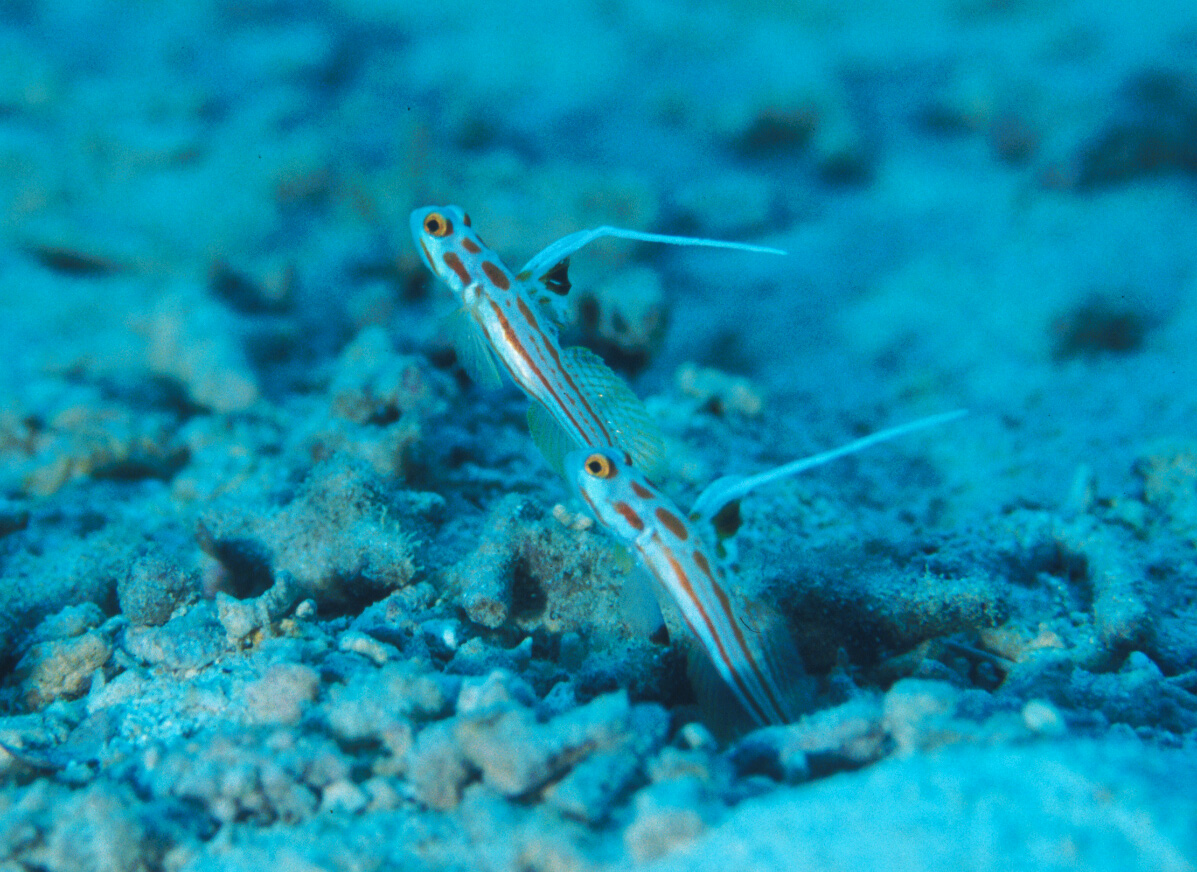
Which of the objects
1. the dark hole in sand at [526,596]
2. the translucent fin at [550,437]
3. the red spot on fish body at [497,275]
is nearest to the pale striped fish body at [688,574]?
the translucent fin at [550,437]

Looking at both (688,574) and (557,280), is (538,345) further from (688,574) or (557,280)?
(688,574)

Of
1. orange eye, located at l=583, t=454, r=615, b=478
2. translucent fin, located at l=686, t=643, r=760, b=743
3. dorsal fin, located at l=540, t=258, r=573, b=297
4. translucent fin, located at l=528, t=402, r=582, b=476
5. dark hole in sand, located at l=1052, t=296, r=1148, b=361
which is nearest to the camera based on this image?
translucent fin, located at l=686, t=643, r=760, b=743

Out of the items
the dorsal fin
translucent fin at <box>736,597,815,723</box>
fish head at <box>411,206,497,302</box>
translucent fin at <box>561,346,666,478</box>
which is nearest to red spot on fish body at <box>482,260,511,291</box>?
fish head at <box>411,206,497,302</box>

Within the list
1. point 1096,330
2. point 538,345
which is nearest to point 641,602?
point 538,345

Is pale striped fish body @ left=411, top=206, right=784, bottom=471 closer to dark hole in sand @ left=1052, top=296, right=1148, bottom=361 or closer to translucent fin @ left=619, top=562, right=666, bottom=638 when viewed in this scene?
translucent fin @ left=619, top=562, right=666, bottom=638

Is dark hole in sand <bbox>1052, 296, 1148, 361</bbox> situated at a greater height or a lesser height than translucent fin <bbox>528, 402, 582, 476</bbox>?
lesser

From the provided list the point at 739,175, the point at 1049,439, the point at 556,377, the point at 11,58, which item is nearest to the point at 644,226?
the point at 739,175

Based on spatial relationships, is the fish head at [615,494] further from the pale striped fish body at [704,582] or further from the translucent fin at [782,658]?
the translucent fin at [782,658]
